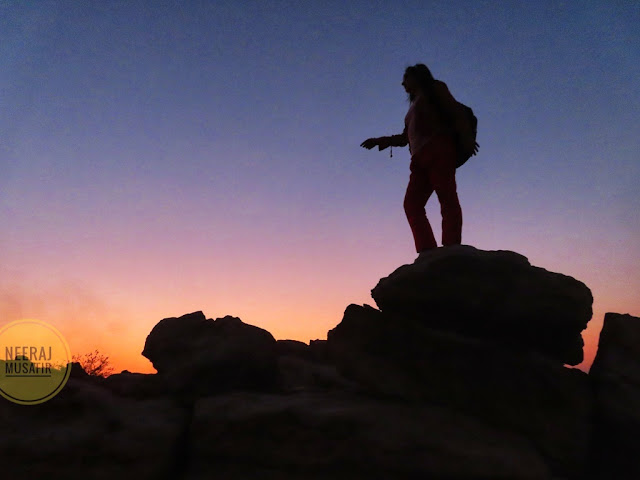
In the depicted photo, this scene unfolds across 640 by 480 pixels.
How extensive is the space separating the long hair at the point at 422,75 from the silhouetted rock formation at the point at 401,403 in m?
2.54

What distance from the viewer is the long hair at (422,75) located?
21.1 ft

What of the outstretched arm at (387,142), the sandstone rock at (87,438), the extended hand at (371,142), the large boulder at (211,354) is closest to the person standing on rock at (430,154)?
the outstretched arm at (387,142)

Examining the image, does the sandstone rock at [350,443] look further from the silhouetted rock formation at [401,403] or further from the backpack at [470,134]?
the backpack at [470,134]

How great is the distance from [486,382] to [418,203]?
2775 mm

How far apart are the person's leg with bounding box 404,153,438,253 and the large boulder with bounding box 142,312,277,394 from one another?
2.63 meters

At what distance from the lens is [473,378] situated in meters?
4.96

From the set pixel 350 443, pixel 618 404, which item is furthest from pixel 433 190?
pixel 350 443

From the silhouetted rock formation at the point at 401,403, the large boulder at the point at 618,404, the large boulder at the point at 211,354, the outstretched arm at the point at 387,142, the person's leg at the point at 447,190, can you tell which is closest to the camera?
the silhouetted rock formation at the point at 401,403

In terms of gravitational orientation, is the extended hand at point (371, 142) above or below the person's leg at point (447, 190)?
above

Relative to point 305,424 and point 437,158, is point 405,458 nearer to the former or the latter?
point 305,424

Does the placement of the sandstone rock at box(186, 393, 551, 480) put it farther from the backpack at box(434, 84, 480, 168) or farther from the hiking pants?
the backpack at box(434, 84, 480, 168)

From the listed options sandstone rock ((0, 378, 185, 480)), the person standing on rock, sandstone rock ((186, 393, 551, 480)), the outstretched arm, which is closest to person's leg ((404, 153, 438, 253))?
the person standing on rock

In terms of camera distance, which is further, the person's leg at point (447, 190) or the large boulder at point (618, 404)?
the person's leg at point (447, 190)

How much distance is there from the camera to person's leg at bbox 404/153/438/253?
6535 mm
